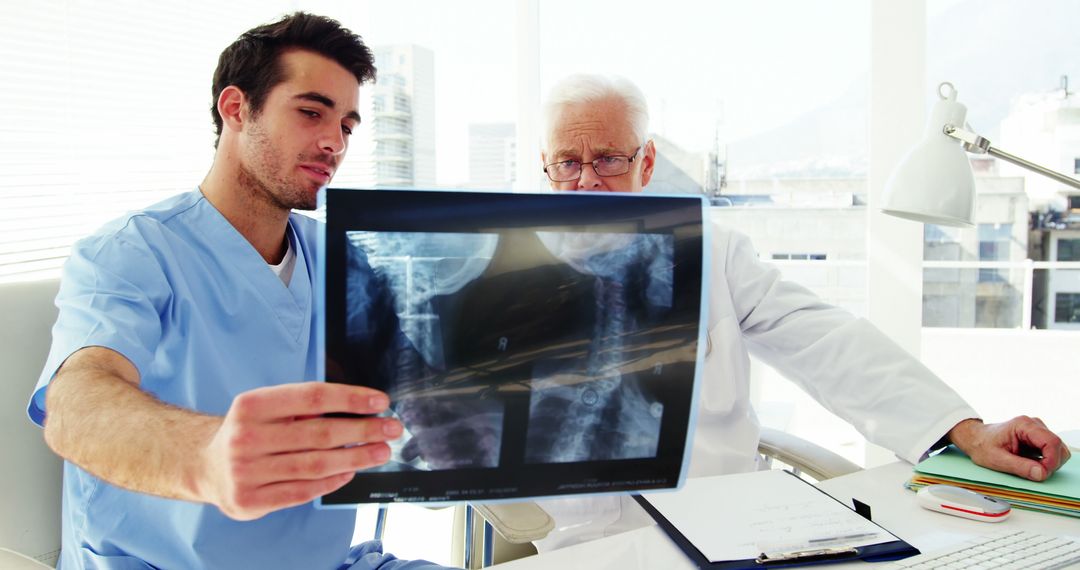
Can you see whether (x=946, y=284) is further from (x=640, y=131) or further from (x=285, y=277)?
(x=285, y=277)

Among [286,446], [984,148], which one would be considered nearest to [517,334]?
[286,446]

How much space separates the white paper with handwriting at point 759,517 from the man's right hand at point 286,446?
0.41 metres

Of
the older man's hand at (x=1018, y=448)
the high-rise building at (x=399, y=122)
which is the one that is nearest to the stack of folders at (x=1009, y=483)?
the older man's hand at (x=1018, y=448)

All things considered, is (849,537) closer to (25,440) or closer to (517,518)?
(517,518)

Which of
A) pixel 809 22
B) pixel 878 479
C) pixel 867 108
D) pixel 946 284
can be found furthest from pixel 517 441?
pixel 946 284

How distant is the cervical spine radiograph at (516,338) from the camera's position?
62 cm

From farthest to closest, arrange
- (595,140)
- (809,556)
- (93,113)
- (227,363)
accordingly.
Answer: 1. (93,113)
2. (595,140)
3. (227,363)
4. (809,556)

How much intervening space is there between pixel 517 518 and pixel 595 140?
812 mm

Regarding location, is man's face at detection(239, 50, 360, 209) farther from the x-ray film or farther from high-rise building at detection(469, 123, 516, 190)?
high-rise building at detection(469, 123, 516, 190)

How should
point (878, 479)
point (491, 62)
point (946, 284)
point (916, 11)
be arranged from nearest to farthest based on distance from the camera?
point (878, 479) → point (916, 11) → point (946, 284) → point (491, 62)

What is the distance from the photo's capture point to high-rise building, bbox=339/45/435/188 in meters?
3.11

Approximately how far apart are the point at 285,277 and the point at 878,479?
0.98 m

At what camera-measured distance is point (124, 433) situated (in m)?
0.68

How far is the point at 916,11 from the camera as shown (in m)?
2.15
